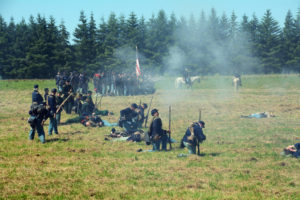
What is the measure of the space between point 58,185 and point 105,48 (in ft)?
207

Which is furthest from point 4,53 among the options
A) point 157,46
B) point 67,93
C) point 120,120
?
Result: point 120,120

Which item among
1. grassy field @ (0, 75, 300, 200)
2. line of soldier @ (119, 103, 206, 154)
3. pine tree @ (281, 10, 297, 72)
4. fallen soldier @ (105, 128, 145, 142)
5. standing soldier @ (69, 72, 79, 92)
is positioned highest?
pine tree @ (281, 10, 297, 72)

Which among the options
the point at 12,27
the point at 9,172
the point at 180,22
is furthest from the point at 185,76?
the point at 12,27

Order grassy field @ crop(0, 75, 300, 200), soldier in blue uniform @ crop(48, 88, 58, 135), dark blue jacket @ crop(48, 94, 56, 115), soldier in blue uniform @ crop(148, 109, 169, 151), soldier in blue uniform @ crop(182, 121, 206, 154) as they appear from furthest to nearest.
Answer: dark blue jacket @ crop(48, 94, 56, 115) → soldier in blue uniform @ crop(48, 88, 58, 135) → soldier in blue uniform @ crop(148, 109, 169, 151) → soldier in blue uniform @ crop(182, 121, 206, 154) → grassy field @ crop(0, 75, 300, 200)

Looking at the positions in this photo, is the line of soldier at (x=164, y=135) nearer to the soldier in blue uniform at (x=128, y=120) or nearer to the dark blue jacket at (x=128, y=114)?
the soldier in blue uniform at (x=128, y=120)

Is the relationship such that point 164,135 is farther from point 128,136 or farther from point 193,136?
point 128,136

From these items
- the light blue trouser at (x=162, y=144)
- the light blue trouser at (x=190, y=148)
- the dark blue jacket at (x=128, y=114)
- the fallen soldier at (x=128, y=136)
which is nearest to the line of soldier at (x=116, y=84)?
the dark blue jacket at (x=128, y=114)

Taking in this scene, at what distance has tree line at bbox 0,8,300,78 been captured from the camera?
45.1m

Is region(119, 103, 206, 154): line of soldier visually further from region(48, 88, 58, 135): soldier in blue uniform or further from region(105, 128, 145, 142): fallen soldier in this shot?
region(48, 88, 58, 135): soldier in blue uniform

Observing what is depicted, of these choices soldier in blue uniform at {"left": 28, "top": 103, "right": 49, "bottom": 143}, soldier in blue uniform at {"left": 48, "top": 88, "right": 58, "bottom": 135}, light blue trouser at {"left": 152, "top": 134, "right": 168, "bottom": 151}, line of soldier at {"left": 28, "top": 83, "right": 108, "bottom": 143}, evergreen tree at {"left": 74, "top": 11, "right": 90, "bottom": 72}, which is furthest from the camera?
evergreen tree at {"left": 74, "top": 11, "right": 90, "bottom": 72}

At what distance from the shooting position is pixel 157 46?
59.9m

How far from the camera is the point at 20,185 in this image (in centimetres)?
991

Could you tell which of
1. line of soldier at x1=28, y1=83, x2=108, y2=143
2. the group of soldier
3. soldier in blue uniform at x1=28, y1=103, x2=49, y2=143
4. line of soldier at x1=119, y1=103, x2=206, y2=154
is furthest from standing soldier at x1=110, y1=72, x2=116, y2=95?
soldier in blue uniform at x1=28, y1=103, x2=49, y2=143

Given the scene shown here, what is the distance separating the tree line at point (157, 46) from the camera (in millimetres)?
45134
